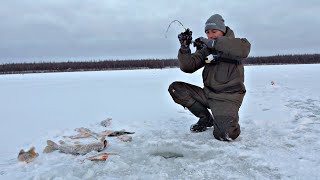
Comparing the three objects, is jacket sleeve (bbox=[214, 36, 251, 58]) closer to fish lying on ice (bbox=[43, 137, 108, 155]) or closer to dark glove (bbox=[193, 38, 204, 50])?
dark glove (bbox=[193, 38, 204, 50])

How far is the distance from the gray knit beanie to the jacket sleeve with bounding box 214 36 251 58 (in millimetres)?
281

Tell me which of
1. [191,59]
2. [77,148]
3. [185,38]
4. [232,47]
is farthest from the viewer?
[191,59]

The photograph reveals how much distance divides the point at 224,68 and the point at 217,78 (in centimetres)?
15

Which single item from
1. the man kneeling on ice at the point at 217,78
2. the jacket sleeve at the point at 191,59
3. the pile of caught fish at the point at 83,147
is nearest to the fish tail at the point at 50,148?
the pile of caught fish at the point at 83,147

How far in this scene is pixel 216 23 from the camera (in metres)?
4.39

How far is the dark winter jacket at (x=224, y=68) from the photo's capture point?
415 cm

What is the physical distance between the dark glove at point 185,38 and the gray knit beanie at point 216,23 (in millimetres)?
273

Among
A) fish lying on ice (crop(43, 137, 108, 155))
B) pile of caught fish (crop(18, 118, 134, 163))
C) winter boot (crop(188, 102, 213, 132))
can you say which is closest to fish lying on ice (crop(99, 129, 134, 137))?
pile of caught fish (crop(18, 118, 134, 163))

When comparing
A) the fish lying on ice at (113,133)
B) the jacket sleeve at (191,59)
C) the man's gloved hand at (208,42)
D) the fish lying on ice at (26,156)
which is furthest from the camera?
the jacket sleeve at (191,59)

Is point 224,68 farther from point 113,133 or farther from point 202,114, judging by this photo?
point 113,133

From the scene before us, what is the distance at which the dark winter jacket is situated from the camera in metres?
4.15

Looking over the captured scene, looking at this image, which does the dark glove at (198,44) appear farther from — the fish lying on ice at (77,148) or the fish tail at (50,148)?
the fish tail at (50,148)

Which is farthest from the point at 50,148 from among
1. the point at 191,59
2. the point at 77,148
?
the point at 191,59

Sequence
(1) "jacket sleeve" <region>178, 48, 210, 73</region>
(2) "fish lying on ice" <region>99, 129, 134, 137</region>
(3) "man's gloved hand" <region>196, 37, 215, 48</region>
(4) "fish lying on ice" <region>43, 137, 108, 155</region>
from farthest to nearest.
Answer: (1) "jacket sleeve" <region>178, 48, 210, 73</region>, (2) "fish lying on ice" <region>99, 129, 134, 137</region>, (3) "man's gloved hand" <region>196, 37, 215, 48</region>, (4) "fish lying on ice" <region>43, 137, 108, 155</region>
